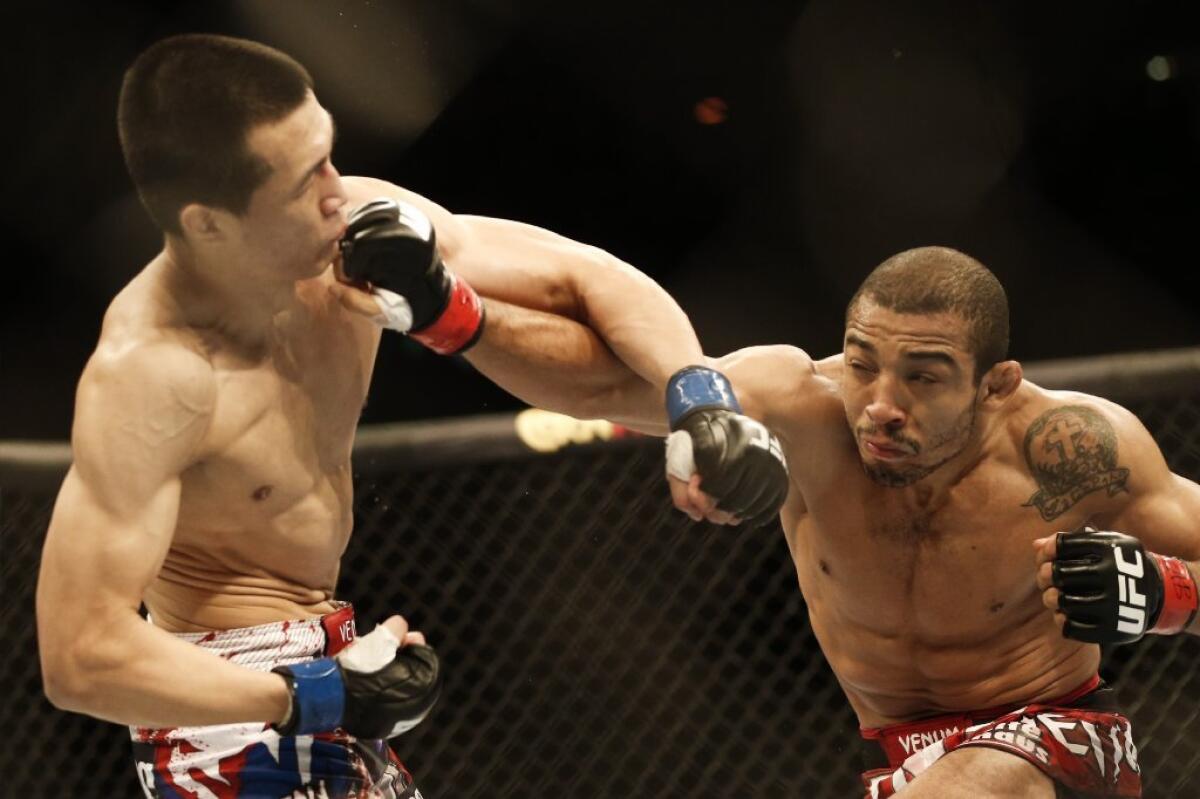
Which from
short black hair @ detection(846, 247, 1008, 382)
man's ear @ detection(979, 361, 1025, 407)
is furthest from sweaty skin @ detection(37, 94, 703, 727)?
man's ear @ detection(979, 361, 1025, 407)

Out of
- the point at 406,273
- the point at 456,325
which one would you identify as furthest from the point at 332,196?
the point at 456,325

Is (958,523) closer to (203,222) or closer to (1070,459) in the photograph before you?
(1070,459)

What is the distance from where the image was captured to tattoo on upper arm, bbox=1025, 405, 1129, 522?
2139 mm

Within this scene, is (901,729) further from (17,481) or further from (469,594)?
(17,481)

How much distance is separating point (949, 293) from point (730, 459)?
55cm

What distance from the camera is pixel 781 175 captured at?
399cm

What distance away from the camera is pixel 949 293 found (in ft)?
6.73

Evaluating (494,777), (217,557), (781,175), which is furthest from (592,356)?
(781,175)

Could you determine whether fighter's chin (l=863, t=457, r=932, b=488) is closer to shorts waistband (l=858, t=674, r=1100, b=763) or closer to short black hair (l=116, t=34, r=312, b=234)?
shorts waistband (l=858, t=674, r=1100, b=763)

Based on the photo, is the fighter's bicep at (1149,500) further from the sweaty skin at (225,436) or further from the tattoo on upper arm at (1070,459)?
the sweaty skin at (225,436)

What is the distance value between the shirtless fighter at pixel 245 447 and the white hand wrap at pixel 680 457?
0.7 inches

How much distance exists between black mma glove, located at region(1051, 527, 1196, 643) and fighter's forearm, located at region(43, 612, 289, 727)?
1033 millimetres

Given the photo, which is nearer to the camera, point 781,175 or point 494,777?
point 494,777

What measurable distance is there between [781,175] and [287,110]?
2.48 meters
